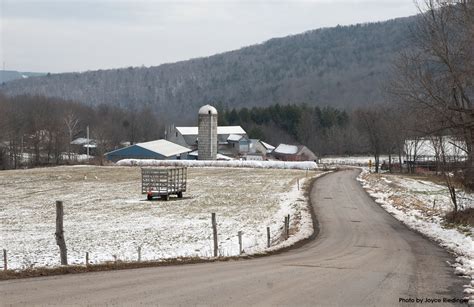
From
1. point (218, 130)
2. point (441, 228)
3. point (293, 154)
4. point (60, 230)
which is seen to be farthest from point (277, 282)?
point (218, 130)

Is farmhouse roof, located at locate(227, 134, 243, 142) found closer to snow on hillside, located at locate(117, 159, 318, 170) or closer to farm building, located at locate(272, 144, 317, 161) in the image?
farm building, located at locate(272, 144, 317, 161)

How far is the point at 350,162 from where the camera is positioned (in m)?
111

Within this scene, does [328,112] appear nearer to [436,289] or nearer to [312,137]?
[312,137]

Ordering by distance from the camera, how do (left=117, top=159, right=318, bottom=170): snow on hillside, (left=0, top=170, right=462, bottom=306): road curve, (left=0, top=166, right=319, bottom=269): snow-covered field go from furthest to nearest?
1. (left=117, top=159, right=318, bottom=170): snow on hillside
2. (left=0, top=166, right=319, bottom=269): snow-covered field
3. (left=0, top=170, right=462, bottom=306): road curve

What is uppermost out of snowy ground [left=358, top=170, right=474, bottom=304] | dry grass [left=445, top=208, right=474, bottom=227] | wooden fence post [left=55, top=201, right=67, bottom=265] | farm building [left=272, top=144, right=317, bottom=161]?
farm building [left=272, top=144, right=317, bottom=161]

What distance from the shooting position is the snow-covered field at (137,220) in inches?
771

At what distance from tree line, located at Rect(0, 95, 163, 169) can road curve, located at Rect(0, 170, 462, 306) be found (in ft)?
263

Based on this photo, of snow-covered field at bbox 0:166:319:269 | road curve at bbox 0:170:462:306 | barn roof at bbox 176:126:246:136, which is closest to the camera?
road curve at bbox 0:170:462:306

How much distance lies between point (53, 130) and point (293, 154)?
162ft

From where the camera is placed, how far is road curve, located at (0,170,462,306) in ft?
30.2

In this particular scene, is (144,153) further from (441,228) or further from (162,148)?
(441,228)

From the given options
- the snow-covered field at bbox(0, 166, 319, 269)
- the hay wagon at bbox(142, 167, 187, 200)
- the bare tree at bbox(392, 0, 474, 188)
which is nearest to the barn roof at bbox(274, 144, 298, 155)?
the snow-covered field at bbox(0, 166, 319, 269)

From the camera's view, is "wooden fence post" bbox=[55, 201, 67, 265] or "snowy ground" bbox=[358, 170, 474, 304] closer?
"wooden fence post" bbox=[55, 201, 67, 265]

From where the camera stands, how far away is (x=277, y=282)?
10.8m
